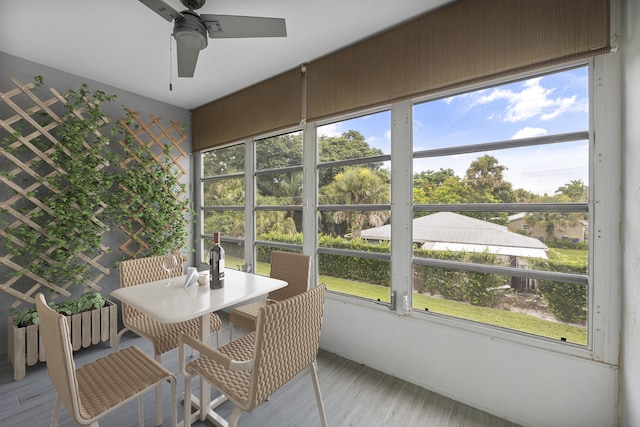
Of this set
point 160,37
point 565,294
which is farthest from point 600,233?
point 160,37

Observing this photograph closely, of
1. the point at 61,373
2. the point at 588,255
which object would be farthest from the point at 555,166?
the point at 61,373

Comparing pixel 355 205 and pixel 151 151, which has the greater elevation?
pixel 151 151

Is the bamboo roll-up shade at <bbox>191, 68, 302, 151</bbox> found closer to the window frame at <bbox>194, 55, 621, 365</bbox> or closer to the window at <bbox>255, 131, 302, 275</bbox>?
the window at <bbox>255, 131, 302, 275</bbox>

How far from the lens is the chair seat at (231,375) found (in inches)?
40.6

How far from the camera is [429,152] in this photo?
1.83 m

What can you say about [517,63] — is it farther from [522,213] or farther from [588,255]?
[588,255]

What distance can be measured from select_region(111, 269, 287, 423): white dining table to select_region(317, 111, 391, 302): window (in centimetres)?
76

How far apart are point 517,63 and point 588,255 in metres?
1.09

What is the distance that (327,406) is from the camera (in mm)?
1579

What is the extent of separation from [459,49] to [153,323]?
8.46ft

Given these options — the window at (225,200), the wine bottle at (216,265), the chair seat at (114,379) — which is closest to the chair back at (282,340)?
the chair seat at (114,379)

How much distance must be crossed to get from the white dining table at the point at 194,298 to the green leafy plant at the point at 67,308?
1155 mm

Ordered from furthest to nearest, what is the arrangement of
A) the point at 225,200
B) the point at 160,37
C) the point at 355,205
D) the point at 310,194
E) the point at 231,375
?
1. the point at 225,200
2. the point at 310,194
3. the point at 355,205
4. the point at 160,37
5. the point at 231,375

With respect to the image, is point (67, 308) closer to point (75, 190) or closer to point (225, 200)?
point (75, 190)
